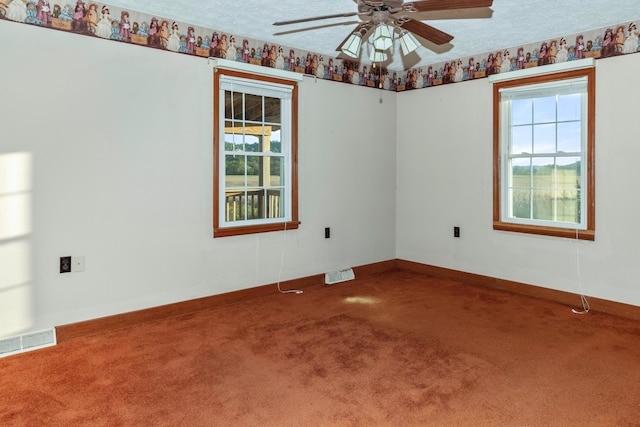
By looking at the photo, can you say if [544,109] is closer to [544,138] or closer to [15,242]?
[544,138]

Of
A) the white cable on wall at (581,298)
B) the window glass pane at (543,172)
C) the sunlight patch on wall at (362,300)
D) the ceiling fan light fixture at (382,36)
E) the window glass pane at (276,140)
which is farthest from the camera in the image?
the window glass pane at (276,140)

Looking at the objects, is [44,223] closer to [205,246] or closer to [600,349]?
[205,246]

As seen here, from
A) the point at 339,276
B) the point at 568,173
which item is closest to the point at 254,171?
the point at 339,276

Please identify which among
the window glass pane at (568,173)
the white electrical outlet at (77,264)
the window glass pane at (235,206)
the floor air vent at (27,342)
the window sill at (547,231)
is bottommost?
the floor air vent at (27,342)

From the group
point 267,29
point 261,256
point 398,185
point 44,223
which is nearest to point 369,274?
point 398,185

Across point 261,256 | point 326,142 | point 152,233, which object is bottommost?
point 261,256

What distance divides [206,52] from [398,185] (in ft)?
9.44

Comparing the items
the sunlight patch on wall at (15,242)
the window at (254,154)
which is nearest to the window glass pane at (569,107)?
the window at (254,154)

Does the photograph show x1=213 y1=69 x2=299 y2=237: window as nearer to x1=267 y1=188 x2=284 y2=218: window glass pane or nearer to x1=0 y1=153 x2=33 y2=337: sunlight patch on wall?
x1=267 y1=188 x2=284 y2=218: window glass pane

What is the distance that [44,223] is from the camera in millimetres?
3088

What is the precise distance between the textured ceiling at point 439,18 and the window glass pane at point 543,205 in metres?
1.49

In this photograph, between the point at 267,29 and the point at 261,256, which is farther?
the point at 261,256

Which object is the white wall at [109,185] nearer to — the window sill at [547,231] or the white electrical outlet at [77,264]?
the white electrical outlet at [77,264]

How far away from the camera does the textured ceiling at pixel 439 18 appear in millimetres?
3299
